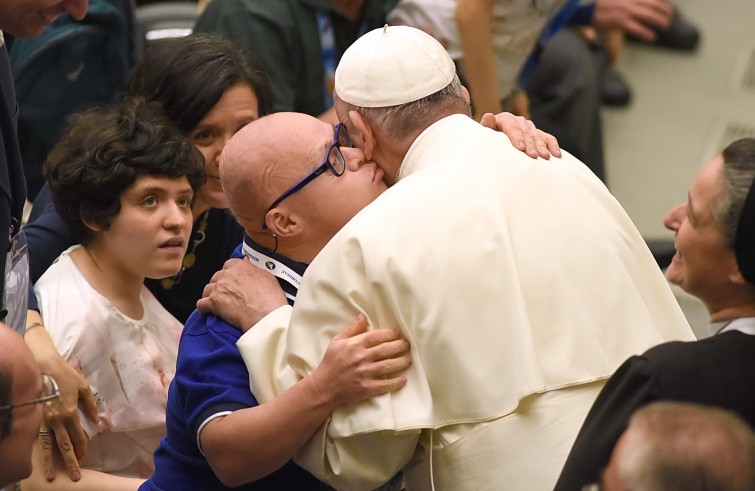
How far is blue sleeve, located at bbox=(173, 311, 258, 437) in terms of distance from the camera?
2.46 m

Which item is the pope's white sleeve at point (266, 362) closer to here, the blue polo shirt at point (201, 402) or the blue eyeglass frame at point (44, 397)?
the blue polo shirt at point (201, 402)

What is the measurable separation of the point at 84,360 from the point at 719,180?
1601 mm

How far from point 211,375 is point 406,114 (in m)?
0.66

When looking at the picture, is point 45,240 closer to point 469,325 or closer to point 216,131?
point 216,131

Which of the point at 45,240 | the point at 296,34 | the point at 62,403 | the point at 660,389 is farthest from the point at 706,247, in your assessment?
the point at 296,34

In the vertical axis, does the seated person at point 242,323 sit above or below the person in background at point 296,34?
above

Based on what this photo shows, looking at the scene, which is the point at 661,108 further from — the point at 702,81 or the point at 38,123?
the point at 38,123

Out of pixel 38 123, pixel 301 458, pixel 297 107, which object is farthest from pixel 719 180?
pixel 38 123

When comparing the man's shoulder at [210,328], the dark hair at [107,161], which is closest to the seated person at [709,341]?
the man's shoulder at [210,328]

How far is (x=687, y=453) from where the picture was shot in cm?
166

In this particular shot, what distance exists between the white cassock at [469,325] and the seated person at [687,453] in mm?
572

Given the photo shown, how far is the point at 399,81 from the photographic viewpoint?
2580 millimetres

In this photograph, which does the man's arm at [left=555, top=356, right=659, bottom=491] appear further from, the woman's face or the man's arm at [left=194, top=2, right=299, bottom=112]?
the man's arm at [left=194, top=2, right=299, bottom=112]

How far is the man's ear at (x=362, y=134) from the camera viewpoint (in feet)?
8.59
